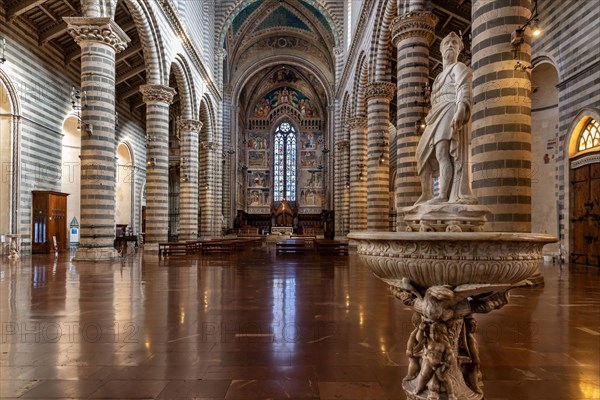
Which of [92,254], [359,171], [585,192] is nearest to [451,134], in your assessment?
[585,192]

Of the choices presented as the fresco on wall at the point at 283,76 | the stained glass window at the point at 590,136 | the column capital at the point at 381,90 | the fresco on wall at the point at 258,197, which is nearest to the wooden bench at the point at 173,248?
the column capital at the point at 381,90

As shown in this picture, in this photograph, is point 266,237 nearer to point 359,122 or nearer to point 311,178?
point 311,178

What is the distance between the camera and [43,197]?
Answer: 62.6 ft

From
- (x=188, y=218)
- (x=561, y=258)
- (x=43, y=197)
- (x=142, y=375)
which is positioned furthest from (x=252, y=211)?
(x=142, y=375)

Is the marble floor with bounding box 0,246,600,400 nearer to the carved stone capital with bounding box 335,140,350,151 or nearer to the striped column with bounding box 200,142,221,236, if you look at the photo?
the striped column with bounding box 200,142,221,236

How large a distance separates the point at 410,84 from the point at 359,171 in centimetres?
1125

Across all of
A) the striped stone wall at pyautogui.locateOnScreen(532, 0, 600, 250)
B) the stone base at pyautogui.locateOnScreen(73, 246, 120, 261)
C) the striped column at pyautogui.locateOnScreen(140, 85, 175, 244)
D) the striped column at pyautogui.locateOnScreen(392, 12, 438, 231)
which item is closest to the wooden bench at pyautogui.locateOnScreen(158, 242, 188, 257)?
the striped column at pyautogui.locateOnScreen(140, 85, 175, 244)

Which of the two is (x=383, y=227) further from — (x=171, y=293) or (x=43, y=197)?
(x=43, y=197)

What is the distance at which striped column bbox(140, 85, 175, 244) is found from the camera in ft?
62.6

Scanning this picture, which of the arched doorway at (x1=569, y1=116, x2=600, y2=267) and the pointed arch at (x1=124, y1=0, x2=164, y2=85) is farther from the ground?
the pointed arch at (x1=124, y1=0, x2=164, y2=85)

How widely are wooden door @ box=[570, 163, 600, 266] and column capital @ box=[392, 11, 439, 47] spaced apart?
6.63m

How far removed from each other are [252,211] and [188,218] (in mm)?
23536

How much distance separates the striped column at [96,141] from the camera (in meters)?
13.9

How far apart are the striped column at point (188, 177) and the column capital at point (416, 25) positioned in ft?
45.6
